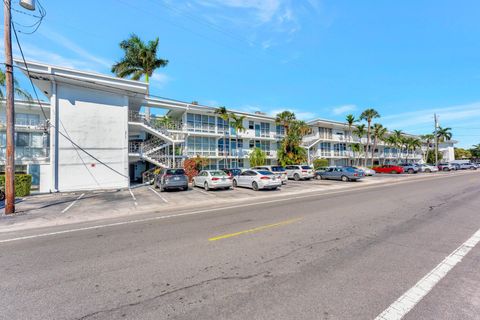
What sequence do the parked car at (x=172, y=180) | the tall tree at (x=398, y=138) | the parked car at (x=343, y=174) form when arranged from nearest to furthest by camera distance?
the parked car at (x=172, y=180) → the parked car at (x=343, y=174) → the tall tree at (x=398, y=138)

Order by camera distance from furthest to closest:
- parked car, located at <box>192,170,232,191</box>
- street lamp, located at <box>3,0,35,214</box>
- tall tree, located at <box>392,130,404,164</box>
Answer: tall tree, located at <box>392,130,404,164</box>, parked car, located at <box>192,170,232,191</box>, street lamp, located at <box>3,0,35,214</box>

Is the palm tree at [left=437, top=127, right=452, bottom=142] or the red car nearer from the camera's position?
the red car

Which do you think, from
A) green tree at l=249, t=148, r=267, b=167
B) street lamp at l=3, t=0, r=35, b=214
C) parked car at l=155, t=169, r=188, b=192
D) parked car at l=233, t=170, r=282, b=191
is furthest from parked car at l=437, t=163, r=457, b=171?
street lamp at l=3, t=0, r=35, b=214

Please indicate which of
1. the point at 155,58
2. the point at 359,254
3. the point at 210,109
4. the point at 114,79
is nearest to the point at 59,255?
the point at 359,254

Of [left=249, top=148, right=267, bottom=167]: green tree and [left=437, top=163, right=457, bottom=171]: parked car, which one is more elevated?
[left=249, top=148, right=267, bottom=167]: green tree

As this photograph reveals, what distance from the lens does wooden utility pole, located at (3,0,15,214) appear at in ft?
32.0

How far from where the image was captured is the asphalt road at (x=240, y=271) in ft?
9.27

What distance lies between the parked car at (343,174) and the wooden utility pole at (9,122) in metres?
25.8

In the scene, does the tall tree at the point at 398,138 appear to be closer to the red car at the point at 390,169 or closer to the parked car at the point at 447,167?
the parked car at the point at 447,167

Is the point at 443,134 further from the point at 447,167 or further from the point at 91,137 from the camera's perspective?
the point at 91,137

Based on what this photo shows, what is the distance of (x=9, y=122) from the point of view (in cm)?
985

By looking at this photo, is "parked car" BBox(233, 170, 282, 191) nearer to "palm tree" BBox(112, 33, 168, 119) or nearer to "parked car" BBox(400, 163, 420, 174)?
"palm tree" BBox(112, 33, 168, 119)

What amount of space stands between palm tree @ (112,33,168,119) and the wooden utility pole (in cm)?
1821

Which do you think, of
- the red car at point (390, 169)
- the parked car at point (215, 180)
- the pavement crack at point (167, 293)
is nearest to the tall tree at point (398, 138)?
the red car at point (390, 169)
